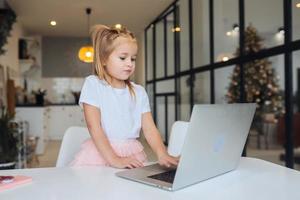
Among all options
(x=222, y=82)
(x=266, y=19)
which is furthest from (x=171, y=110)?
(x=266, y=19)

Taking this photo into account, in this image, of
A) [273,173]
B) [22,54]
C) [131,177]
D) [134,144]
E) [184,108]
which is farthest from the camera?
→ [22,54]

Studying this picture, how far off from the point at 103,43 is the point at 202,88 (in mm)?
3454

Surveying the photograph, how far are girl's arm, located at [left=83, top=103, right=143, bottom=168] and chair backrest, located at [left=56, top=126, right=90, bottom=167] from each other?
8.5 inches

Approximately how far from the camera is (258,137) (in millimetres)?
3152

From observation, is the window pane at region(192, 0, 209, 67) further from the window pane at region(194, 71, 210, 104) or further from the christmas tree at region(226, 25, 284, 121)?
the christmas tree at region(226, 25, 284, 121)

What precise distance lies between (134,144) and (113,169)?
22 cm

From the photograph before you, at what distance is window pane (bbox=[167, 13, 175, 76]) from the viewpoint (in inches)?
228

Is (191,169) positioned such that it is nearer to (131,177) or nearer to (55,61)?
(131,177)

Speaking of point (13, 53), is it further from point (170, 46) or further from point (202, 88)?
point (202, 88)

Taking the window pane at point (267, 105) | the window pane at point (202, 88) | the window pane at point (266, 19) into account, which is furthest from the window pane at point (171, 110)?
the window pane at point (266, 19)

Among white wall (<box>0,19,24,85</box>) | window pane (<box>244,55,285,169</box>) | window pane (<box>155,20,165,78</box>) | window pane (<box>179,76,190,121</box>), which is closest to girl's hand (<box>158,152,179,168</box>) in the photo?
window pane (<box>244,55,285,169</box>)

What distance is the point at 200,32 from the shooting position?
452 cm

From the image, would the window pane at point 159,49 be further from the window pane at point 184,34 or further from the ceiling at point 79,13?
the window pane at point 184,34

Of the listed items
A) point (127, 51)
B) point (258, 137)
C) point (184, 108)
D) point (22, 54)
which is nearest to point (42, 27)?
point (22, 54)
